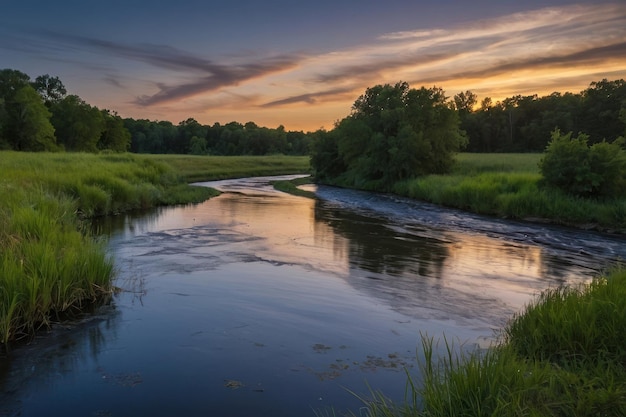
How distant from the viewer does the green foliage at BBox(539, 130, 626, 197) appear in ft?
75.8

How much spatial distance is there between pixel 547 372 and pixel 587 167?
865 inches

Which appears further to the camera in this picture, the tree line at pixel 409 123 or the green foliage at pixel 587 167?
the tree line at pixel 409 123

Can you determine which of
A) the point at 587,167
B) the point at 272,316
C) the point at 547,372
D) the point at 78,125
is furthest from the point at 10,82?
the point at 547,372

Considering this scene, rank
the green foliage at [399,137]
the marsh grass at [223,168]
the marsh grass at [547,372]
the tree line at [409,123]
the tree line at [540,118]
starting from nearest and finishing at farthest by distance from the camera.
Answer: the marsh grass at [547,372] < the green foliage at [399,137] < the tree line at [409,123] < the marsh grass at [223,168] < the tree line at [540,118]

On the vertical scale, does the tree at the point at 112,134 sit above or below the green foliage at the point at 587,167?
above

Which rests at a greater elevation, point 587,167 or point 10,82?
point 10,82

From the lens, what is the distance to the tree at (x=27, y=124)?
2899 inches

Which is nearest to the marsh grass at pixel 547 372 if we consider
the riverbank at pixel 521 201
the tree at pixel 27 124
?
the riverbank at pixel 521 201

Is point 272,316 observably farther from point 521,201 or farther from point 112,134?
point 112,134

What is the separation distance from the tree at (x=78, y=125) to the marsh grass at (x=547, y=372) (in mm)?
91220

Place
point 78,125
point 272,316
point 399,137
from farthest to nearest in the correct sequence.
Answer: point 78,125
point 399,137
point 272,316

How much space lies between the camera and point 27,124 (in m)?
73.6

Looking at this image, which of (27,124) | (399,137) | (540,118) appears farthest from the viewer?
(540,118)

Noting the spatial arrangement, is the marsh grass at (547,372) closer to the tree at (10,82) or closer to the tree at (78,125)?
the tree at (78,125)
